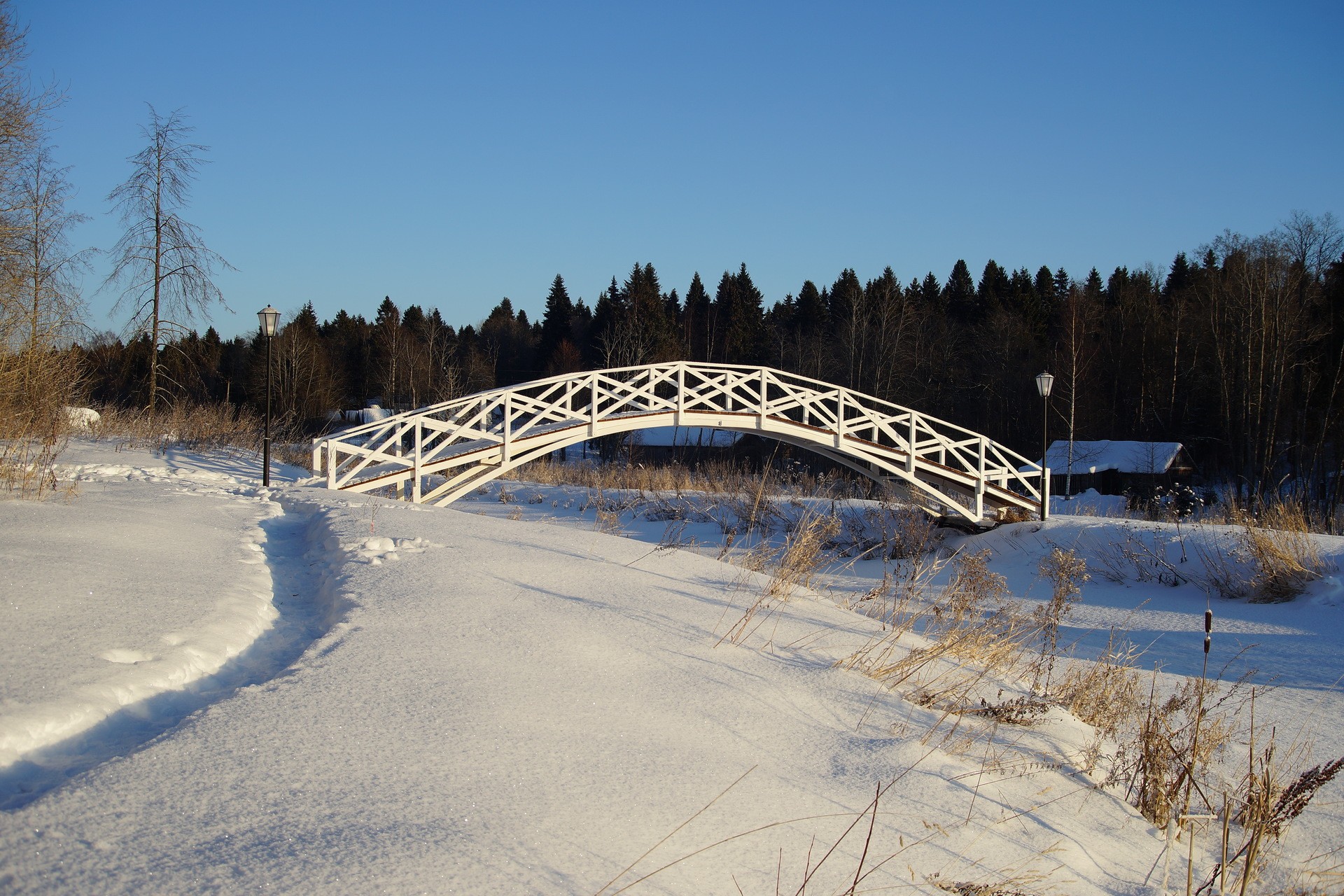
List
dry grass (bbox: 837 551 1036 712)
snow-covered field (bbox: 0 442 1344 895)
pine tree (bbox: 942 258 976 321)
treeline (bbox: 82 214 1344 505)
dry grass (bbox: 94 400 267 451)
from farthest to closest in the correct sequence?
1. pine tree (bbox: 942 258 976 321)
2. treeline (bbox: 82 214 1344 505)
3. dry grass (bbox: 94 400 267 451)
4. dry grass (bbox: 837 551 1036 712)
5. snow-covered field (bbox: 0 442 1344 895)

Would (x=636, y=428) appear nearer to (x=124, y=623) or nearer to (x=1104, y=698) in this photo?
(x=1104, y=698)

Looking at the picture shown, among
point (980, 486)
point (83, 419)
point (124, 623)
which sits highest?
point (83, 419)

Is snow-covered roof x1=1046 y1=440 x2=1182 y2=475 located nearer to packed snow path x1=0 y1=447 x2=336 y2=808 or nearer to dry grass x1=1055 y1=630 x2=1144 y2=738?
dry grass x1=1055 y1=630 x2=1144 y2=738

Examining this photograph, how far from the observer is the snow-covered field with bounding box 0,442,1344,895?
1.90 metres

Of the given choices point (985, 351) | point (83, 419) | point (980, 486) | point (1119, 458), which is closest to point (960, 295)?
point (985, 351)

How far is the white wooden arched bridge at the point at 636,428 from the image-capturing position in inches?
433

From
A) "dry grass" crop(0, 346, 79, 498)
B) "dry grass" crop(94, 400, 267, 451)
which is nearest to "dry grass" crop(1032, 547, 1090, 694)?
"dry grass" crop(0, 346, 79, 498)

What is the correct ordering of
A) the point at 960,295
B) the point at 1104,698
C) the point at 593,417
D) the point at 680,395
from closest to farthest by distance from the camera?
the point at 1104,698 → the point at 593,417 → the point at 680,395 → the point at 960,295

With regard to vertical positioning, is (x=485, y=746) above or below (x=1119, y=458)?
below

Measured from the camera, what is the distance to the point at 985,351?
124 feet

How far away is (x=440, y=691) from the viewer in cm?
289

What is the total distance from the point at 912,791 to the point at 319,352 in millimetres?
44585

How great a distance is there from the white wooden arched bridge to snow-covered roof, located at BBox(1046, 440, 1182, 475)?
13461 millimetres

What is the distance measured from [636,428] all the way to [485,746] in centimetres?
1096
